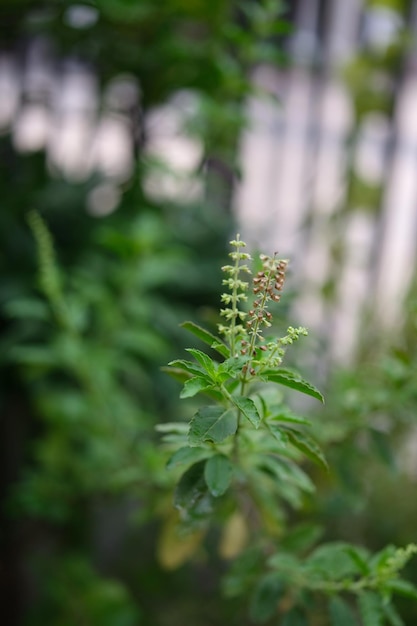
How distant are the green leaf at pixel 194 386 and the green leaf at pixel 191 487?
0.40 ft

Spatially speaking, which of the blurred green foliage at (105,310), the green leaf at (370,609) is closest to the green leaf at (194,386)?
the green leaf at (370,609)

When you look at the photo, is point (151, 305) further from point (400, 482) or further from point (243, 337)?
point (243, 337)

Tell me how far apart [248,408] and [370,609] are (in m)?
0.24

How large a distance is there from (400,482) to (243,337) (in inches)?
Result: 39.0

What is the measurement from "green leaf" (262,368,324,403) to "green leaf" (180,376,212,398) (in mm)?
41

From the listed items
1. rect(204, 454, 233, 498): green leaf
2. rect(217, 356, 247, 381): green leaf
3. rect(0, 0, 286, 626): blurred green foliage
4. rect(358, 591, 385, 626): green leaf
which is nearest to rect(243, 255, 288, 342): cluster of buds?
rect(217, 356, 247, 381): green leaf

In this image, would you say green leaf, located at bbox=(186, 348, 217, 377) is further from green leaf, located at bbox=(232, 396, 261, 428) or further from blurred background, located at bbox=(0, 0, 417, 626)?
blurred background, located at bbox=(0, 0, 417, 626)

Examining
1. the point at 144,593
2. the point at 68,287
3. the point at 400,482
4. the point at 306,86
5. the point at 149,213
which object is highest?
the point at 306,86

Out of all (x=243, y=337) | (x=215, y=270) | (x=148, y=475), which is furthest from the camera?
(x=215, y=270)

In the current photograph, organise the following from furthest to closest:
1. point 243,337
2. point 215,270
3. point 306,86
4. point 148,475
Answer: point 306,86 < point 215,270 < point 148,475 < point 243,337

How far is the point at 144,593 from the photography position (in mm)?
1445

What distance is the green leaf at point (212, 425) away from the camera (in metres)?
0.53

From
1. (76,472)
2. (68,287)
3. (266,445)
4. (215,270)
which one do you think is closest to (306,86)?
(215,270)

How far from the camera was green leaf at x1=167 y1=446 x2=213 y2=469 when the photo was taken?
60cm
